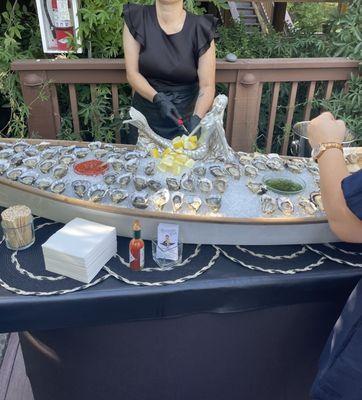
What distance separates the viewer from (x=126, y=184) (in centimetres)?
143

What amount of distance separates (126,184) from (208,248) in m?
0.39

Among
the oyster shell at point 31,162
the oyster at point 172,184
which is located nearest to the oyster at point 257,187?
the oyster at point 172,184

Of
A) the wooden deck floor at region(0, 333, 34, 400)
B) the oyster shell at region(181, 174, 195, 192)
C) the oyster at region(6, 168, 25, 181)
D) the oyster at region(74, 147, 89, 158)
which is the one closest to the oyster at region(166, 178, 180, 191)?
the oyster shell at region(181, 174, 195, 192)

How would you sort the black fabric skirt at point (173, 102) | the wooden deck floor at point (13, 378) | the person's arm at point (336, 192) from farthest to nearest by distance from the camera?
1. the black fabric skirt at point (173, 102)
2. the wooden deck floor at point (13, 378)
3. the person's arm at point (336, 192)

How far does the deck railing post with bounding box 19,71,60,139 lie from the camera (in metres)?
2.49

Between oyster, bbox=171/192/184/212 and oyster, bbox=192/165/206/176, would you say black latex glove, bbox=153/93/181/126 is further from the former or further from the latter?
oyster, bbox=171/192/184/212

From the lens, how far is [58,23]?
89.7 inches

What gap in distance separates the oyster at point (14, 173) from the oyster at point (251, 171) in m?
0.87

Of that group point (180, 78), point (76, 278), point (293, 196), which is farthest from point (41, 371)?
point (180, 78)

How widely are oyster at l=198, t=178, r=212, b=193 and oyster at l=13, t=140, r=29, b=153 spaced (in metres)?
0.81

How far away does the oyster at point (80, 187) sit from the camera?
1362 millimetres

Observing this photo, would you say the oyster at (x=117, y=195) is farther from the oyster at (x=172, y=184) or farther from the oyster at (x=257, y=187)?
the oyster at (x=257, y=187)

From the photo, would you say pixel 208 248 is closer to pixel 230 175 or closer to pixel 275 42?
pixel 230 175

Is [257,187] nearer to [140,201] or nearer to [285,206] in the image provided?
[285,206]
